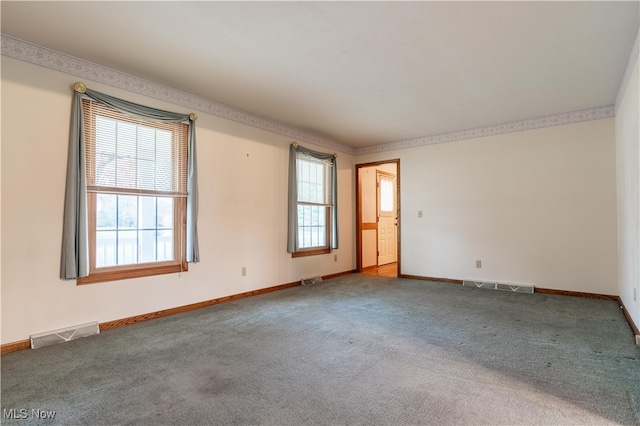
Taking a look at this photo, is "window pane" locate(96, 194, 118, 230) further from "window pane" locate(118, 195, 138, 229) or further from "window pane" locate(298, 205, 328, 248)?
"window pane" locate(298, 205, 328, 248)

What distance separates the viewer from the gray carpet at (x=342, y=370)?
1.80 meters

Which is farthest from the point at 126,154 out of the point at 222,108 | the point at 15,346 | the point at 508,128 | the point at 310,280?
the point at 508,128

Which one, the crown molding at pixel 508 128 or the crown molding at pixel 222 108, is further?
the crown molding at pixel 508 128

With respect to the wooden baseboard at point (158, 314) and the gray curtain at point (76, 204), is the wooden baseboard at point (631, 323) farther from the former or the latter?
the gray curtain at point (76, 204)

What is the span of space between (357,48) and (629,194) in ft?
10.0

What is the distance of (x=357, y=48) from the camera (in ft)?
9.48

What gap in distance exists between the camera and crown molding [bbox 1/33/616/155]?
2.89 m

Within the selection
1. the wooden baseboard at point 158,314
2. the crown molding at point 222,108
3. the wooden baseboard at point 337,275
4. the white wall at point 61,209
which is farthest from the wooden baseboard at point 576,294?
the wooden baseboard at point 158,314

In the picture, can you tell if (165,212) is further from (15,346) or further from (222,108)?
(15,346)

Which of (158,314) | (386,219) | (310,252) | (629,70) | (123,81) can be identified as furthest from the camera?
(386,219)

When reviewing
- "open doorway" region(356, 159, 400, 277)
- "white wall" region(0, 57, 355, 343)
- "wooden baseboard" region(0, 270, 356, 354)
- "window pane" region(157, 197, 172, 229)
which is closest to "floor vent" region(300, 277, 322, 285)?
"white wall" region(0, 57, 355, 343)

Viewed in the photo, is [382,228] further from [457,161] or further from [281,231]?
[281,231]

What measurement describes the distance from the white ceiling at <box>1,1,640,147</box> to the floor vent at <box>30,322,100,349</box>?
248 centimetres

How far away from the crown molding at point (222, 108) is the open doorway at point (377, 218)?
70cm
